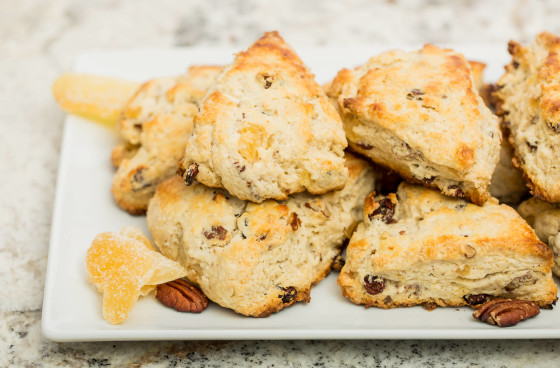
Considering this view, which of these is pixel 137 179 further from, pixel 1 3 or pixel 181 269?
pixel 1 3

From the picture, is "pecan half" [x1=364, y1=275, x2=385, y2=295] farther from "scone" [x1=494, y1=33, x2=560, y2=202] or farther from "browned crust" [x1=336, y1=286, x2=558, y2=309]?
"scone" [x1=494, y1=33, x2=560, y2=202]

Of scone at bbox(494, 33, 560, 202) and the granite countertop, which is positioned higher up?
scone at bbox(494, 33, 560, 202)

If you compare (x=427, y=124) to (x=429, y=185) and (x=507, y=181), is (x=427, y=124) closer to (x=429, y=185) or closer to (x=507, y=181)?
(x=429, y=185)

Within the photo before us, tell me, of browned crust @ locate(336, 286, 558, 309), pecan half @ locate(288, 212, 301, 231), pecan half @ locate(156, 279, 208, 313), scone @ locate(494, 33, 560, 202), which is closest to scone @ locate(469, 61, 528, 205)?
scone @ locate(494, 33, 560, 202)

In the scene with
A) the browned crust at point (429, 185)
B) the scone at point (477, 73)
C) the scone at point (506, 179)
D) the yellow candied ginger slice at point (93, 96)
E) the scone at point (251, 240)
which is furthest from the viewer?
the yellow candied ginger slice at point (93, 96)

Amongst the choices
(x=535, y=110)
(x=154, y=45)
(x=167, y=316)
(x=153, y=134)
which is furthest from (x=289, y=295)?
(x=154, y=45)

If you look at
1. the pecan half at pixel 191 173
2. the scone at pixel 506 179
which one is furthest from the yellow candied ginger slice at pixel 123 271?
the scone at pixel 506 179

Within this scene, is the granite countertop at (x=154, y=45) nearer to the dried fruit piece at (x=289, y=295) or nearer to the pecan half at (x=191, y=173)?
the dried fruit piece at (x=289, y=295)
